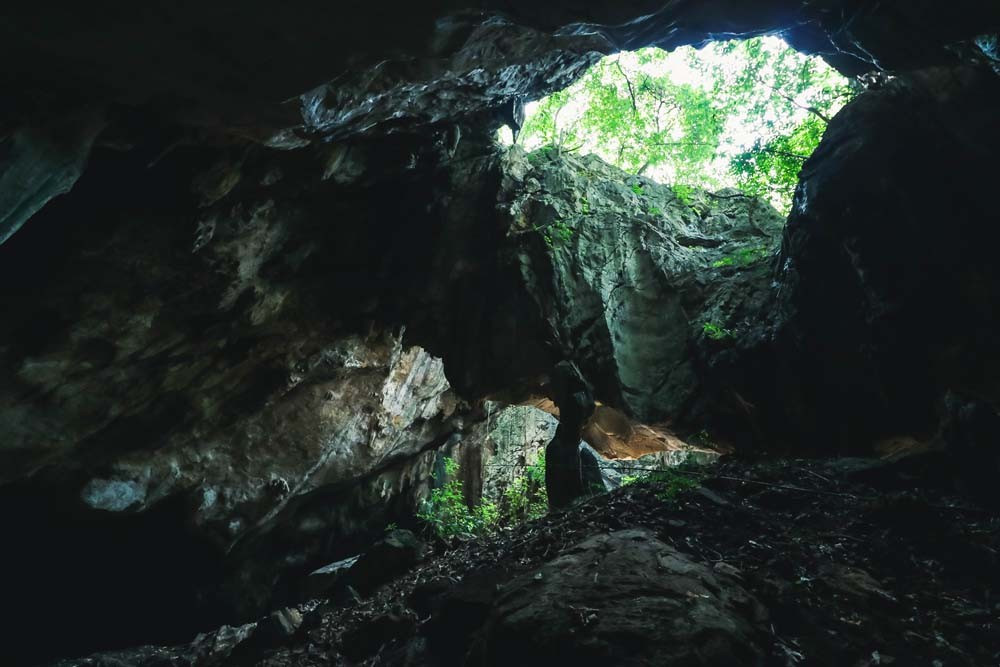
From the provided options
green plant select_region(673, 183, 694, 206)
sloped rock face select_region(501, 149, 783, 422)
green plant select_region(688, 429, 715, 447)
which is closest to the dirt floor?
green plant select_region(688, 429, 715, 447)

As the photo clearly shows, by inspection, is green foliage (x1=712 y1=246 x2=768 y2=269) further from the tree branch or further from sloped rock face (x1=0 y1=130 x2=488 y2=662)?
the tree branch

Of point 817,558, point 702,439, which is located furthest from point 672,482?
point 702,439

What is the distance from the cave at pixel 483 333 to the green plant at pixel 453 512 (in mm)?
1608

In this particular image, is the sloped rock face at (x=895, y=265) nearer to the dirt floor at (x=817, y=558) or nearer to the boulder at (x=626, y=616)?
the dirt floor at (x=817, y=558)

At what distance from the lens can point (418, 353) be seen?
15.7 m

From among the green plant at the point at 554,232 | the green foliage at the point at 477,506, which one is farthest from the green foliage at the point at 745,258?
the green foliage at the point at 477,506

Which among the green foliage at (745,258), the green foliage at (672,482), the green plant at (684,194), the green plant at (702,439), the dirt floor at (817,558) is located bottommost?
the dirt floor at (817,558)

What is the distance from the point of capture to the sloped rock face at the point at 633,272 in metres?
10.2

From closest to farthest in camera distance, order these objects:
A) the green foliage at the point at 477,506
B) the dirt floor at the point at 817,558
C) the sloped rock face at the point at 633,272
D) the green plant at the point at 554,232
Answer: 1. the dirt floor at the point at 817,558
2. the sloped rock face at the point at 633,272
3. the green plant at the point at 554,232
4. the green foliage at the point at 477,506

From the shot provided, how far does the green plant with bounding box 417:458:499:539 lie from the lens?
16.7 metres

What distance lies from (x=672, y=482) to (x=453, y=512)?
39.3 feet

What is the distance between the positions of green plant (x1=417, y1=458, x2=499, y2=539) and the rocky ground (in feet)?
26.7

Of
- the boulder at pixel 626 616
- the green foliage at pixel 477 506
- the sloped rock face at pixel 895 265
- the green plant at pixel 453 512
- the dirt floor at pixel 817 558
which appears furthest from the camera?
the green foliage at pixel 477 506

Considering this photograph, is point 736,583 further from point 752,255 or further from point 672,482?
point 752,255
